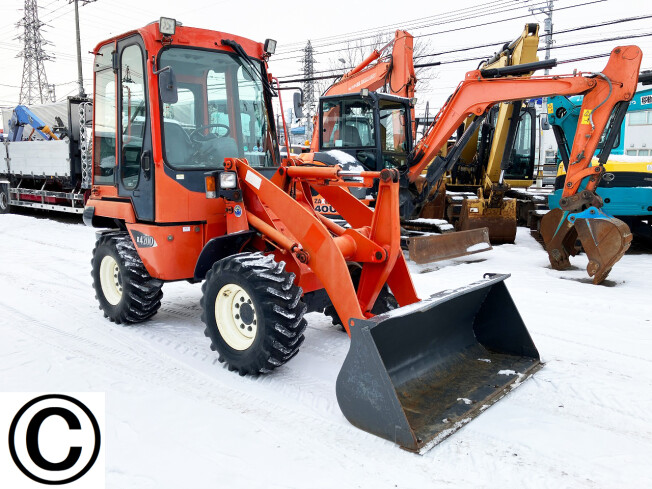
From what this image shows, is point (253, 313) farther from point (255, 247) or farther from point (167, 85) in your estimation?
point (167, 85)

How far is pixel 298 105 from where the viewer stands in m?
5.30

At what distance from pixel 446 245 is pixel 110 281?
4934 mm

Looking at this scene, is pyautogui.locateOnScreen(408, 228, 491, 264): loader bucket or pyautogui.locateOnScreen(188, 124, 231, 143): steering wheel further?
pyautogui.locateOnScreen(408, 228, 491, 264): loader bucket

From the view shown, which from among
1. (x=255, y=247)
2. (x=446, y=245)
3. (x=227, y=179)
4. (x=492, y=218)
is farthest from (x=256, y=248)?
(x=492, y=218)

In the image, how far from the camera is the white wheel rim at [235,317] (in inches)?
160

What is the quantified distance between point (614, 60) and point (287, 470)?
22.6ft

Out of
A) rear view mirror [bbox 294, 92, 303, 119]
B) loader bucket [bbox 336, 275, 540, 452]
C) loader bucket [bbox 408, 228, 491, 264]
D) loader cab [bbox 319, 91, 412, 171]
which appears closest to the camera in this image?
loader bucket [bbox 336, 275, 540, 452]

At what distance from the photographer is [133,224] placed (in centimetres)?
503

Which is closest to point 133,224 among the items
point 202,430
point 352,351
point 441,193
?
point 202,430

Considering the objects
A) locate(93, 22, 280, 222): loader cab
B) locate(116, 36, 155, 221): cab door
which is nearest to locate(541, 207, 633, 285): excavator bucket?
locate(93, 22, 280, 222): loader cab

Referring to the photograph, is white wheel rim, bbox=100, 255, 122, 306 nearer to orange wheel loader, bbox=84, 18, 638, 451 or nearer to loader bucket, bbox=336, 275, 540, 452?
orange wheel loader, bbox=84, 18, 638, 451

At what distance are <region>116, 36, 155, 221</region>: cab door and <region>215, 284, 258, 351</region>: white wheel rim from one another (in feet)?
3.82

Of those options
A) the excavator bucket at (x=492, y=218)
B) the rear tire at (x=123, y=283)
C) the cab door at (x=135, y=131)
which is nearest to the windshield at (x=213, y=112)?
the cab door at (x=135, y=131)

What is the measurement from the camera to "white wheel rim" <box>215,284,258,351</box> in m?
4.07
